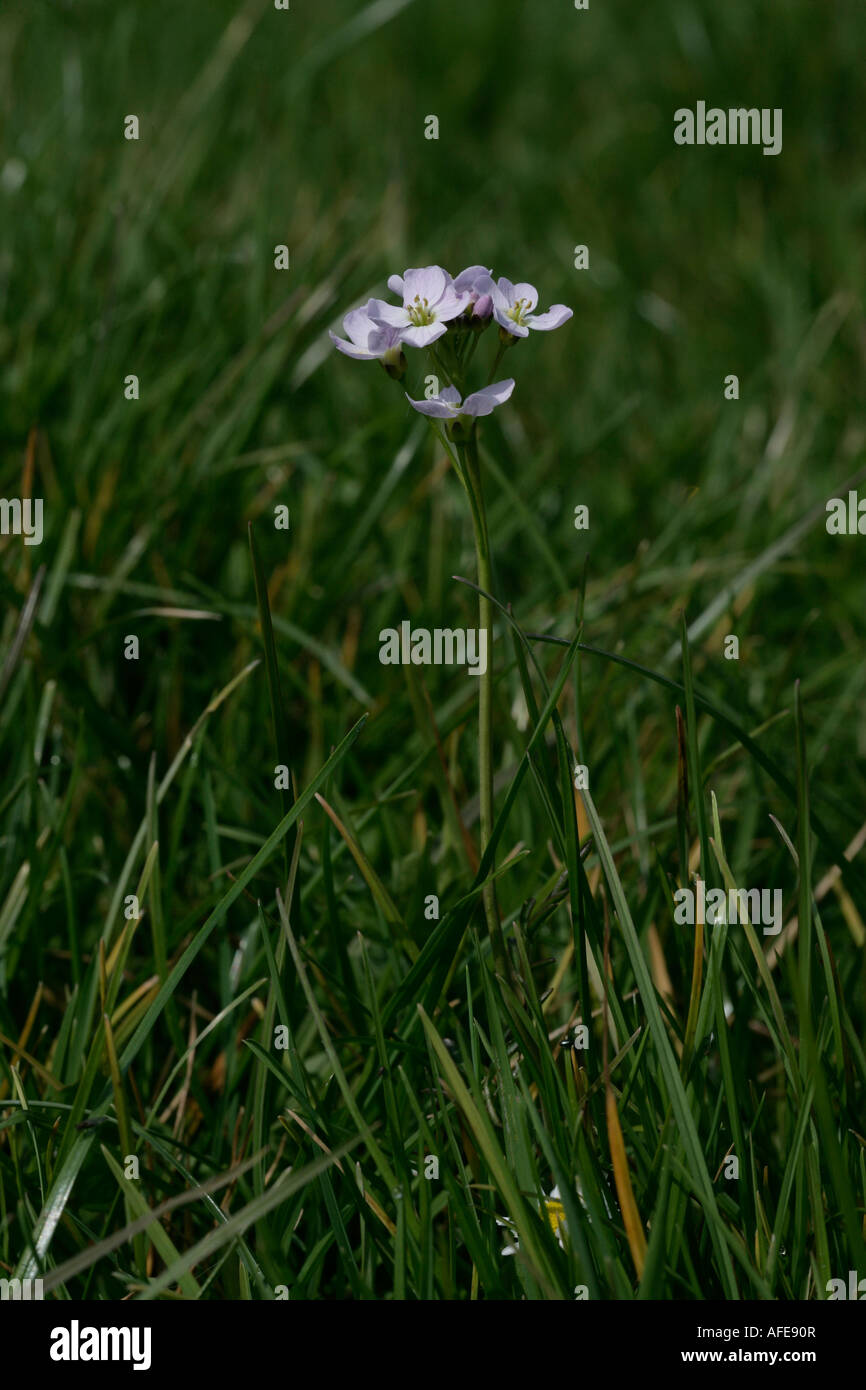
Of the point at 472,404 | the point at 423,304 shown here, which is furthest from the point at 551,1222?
the point at 423,304

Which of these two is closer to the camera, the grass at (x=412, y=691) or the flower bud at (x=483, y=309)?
the flower bud at (x=483, y=309)

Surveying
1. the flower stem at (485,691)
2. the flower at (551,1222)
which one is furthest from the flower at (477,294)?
the flower at (551,1222)

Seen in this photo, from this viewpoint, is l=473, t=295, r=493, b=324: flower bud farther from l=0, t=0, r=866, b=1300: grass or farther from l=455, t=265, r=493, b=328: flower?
l=0, t=0, r=866, b=1300: grass

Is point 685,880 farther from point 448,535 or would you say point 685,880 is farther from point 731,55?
point 731,55

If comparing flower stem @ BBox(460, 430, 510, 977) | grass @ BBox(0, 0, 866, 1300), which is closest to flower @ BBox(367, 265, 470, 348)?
flower stem @ BBox(460, 430, 510, 977)

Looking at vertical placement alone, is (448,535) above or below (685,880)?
above

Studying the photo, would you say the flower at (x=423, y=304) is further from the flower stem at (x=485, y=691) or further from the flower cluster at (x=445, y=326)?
the flower stem at (x=485, y=691)

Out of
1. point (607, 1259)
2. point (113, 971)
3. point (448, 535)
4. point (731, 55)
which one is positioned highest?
point (731, 55)

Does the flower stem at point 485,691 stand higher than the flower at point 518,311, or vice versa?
the flower at point 518,311
